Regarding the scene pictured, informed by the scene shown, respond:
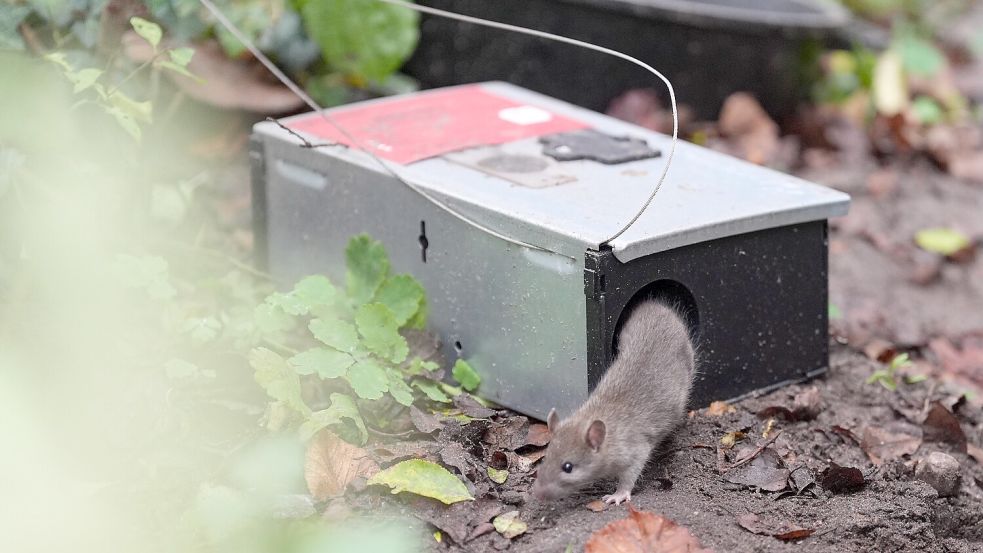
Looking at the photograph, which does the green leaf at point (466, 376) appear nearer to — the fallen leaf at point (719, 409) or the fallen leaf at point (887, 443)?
the fallen leaf at point (719, 409)

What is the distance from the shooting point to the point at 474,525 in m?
3.17

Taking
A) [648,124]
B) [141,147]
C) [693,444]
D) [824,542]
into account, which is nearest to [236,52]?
[141,147]

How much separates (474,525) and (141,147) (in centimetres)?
188

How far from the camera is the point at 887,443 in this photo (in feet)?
12.5

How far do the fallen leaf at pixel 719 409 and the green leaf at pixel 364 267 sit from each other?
3.51 feet

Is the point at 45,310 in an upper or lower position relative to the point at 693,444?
upper

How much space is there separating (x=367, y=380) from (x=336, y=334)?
0.71 ft

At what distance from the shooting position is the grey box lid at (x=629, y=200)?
11.4ft

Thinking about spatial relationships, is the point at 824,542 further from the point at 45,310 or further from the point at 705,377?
the point at 45,310

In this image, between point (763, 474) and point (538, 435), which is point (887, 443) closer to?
point (763, 474)

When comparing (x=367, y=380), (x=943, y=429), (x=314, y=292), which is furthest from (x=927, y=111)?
(x=367, y=380)

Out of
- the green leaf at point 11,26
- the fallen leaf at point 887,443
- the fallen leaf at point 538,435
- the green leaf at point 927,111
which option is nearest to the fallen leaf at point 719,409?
the fallen leaf at point 887,443

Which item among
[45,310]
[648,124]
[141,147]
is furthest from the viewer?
[648,124]

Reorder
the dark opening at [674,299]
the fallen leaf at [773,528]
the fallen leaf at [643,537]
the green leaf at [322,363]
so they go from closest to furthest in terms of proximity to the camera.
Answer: the fallen leaf at [643,537]
the fallen leaf at [773,528]
the green leaf at [322,363]
the dark opening at [674,299]
